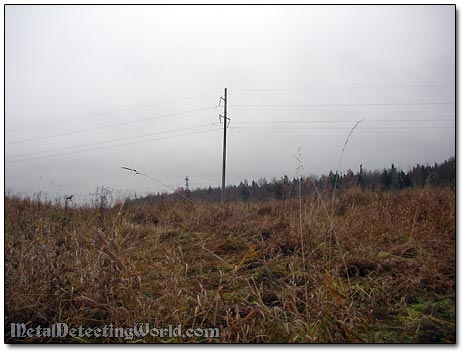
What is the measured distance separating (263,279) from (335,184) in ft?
4.85

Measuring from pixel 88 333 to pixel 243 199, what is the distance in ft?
10.4

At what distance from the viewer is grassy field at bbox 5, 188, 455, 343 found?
2.09 m

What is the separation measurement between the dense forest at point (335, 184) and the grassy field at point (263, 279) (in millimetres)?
182

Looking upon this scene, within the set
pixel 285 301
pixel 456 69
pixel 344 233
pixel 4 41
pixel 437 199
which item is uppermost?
pixel 4 41

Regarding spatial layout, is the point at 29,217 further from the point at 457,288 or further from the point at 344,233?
the point at 457,288

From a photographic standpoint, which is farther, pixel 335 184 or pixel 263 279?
pixel 335 184

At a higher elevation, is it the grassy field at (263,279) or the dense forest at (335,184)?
the dense forest at (335,184)

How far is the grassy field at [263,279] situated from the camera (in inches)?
82.2

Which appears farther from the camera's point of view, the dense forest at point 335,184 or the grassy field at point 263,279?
the dense forest at point 335,184

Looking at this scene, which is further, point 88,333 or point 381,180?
point 381,180

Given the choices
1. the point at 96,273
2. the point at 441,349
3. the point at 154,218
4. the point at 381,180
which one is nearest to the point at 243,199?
the point at 154,218

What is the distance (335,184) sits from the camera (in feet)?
11.5

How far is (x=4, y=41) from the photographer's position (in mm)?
2646

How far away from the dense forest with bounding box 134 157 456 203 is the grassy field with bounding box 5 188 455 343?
182 mm
